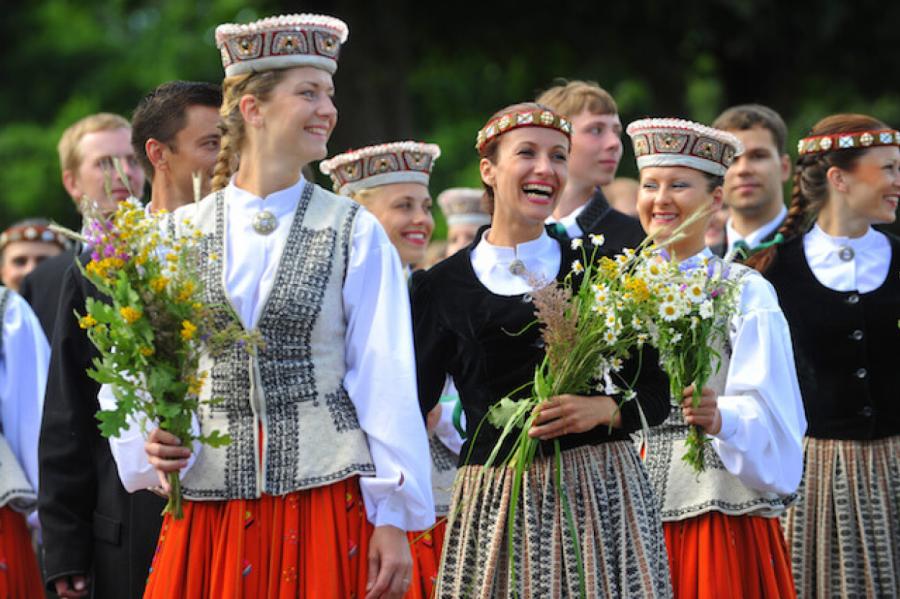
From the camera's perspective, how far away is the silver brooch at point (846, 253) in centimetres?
664

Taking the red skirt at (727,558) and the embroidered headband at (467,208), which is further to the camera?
the embroidered headband at (467,208)

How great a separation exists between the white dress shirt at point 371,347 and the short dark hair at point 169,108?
1097 millimetres

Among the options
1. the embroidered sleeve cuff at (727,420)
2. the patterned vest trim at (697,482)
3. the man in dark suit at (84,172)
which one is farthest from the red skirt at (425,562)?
the man in dark suit at (84,172)

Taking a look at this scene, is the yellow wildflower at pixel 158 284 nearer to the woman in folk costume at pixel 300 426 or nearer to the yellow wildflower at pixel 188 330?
the yellow wildflower at pixel 188 330

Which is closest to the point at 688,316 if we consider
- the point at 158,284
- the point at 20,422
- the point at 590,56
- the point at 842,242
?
the point at 842,242

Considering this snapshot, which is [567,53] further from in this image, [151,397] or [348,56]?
[151,397]

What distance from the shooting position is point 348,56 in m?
15.5

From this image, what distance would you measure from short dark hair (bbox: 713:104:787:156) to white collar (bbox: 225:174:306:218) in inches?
147

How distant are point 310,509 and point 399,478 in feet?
0.86

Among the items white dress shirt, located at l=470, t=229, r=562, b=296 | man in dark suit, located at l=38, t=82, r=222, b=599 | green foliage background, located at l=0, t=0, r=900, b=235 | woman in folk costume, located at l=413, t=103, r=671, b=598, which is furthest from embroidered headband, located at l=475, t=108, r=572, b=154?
green foliage background, located at l=0, t=0, r=900, b=235

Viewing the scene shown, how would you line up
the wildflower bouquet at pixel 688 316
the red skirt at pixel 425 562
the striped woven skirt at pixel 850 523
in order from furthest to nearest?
the striped woven skirt at pixel 850 523 → the red skirt at pixel 425 562 → the wildflower bouquet at pixel 688 316

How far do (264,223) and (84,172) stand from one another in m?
3.19

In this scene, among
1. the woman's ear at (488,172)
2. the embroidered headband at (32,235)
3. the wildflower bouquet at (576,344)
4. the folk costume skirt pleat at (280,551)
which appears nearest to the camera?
the folk costume skirt pleat at (280,551)

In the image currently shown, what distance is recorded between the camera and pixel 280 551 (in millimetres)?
4527
